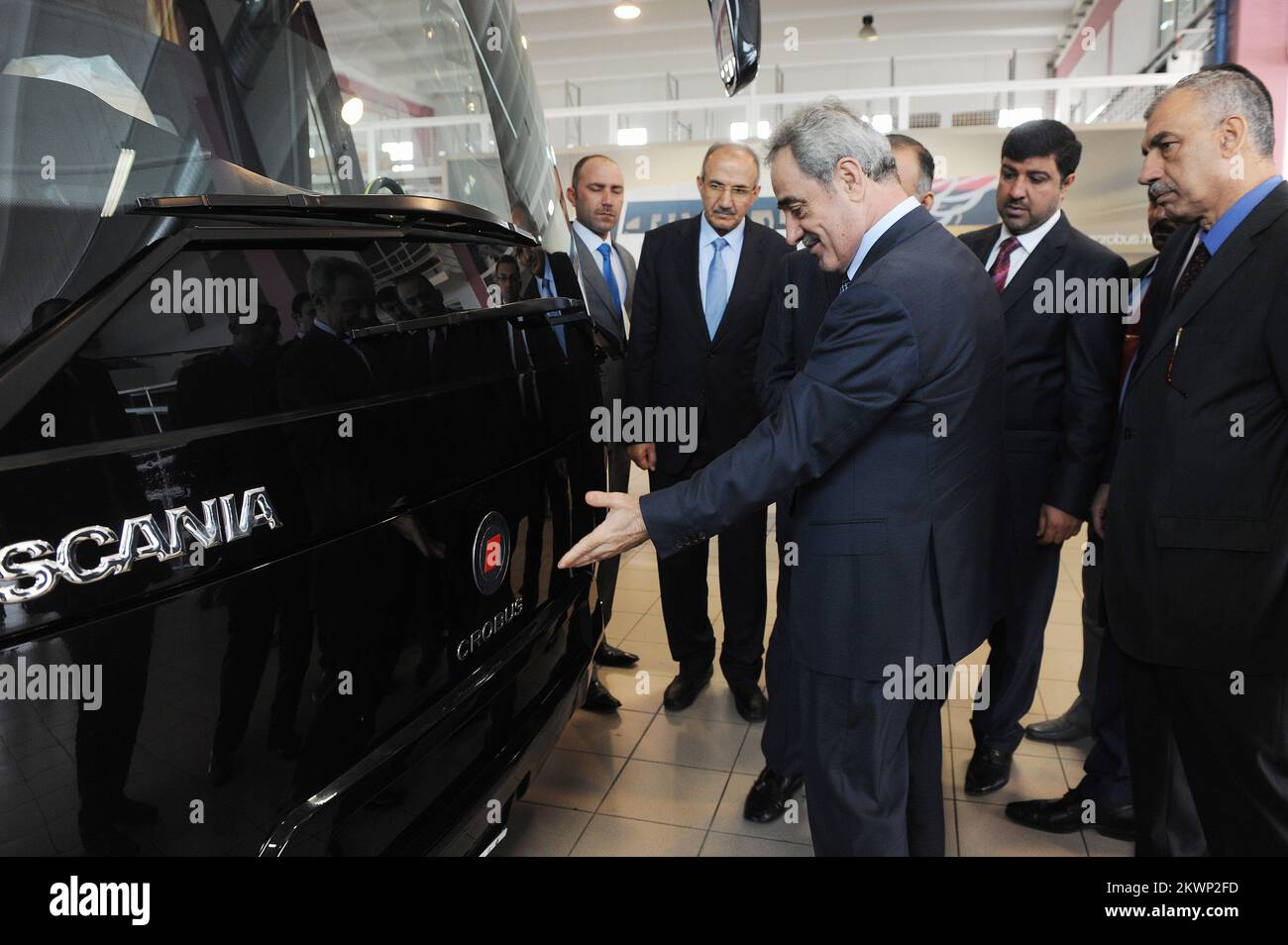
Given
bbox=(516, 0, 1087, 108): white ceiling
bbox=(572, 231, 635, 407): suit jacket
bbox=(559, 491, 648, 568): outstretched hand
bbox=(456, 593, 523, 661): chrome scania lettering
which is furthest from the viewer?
bbox=(516, 0, 1087, 108): white ceiling

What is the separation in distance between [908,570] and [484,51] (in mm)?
1469

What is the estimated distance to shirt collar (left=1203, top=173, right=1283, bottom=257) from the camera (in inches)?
69.4

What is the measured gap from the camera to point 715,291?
10.6ft

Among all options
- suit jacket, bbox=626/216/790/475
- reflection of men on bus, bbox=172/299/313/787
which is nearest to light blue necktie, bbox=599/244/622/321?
suit jacket, bbox=626/216/790/475

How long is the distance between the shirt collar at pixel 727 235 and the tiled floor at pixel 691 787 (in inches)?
62.0

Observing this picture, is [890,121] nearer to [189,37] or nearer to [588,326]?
[588,326]

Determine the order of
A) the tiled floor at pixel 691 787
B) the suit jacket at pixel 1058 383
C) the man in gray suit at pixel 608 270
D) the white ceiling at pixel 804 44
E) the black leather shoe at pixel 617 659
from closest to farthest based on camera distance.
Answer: the tiled floor at pixel 691 787, the suit jacket at pixel 1058 383, the man in gray suit at pixel 608 270, the black leather shoe at pixel 617 659, the white ceiling at pixel 804 44

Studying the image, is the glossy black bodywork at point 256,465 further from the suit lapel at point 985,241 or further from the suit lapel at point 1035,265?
the suit lapel at point 985,241

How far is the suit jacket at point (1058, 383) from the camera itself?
2.53 meters

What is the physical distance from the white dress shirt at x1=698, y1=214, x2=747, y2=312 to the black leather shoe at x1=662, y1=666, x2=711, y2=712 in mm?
1305

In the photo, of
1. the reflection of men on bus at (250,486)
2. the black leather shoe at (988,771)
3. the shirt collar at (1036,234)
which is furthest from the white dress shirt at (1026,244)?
the reflection of men on bus at (250,486)

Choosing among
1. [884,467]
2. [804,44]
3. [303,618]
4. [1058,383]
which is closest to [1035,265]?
[1058,383]

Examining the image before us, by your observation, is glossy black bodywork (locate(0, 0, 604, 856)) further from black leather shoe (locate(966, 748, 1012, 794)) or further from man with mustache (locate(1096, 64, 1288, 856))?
black leather shoe (locate(966, 748, 1012, 794))

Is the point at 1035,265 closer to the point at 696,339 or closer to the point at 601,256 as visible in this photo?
the point at 696,339
